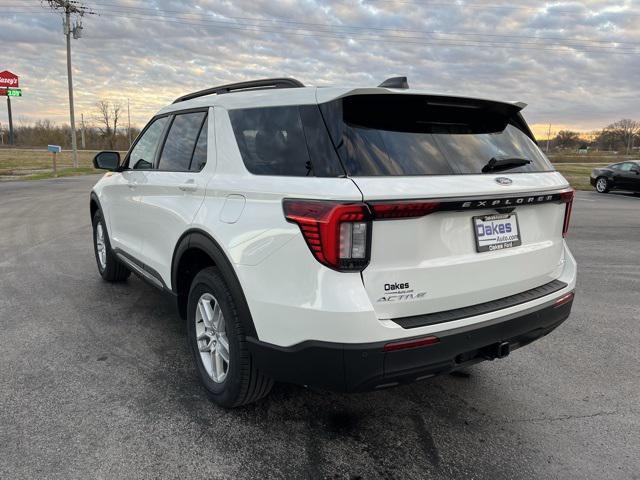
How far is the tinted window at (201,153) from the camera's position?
3135mm

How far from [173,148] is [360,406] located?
7.49 feet

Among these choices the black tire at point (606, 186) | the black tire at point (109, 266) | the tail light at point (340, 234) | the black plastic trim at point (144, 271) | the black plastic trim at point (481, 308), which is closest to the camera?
the tail light at point (340, 234)

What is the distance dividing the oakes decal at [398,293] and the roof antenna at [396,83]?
39.8 inches

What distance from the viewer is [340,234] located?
2.07 meters

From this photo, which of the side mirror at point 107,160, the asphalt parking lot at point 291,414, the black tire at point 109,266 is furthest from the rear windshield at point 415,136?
the black tire at point 109,266

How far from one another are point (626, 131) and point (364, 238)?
112458mm

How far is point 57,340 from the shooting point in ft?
12.8

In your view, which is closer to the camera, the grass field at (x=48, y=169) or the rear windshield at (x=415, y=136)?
the rear windshield at (x=415, y=136)

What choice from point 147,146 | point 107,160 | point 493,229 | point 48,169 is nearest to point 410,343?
point 493,229

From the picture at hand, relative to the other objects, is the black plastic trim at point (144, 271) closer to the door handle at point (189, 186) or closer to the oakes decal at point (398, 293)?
the door handle at point (189, 186)

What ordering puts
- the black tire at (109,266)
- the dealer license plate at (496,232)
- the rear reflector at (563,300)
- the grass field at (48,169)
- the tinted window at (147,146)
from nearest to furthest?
the dealer license plate at (496,232) → the rear reflector at (563,300) → the tinted window at (147,146) → the black tire at (109,266) → the grass field at (48,169)

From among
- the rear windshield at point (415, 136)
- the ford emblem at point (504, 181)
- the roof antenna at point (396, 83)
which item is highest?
the roof antenna at point (396, 83)

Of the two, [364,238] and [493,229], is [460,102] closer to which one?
[493,229]

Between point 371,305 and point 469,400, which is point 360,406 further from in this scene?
point 371,305
